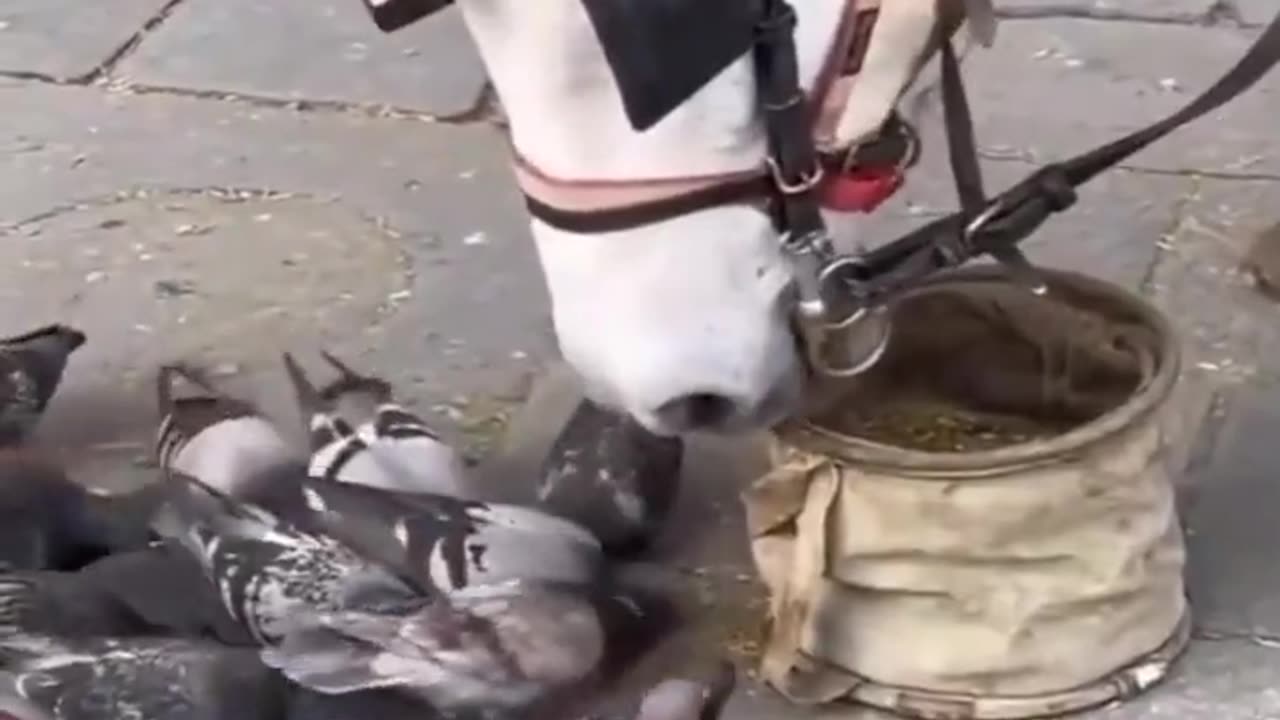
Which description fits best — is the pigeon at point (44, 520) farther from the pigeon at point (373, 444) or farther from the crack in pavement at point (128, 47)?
the crack in pavement at point (128, 47)

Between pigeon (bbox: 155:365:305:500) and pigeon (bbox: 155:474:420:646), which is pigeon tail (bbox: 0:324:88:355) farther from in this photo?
pigeon (bbox: 155:474:420:646)

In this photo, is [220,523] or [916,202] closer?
[220,523]

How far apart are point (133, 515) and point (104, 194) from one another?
2.43 ft

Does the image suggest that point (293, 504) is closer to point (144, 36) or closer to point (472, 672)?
point (472, 672)

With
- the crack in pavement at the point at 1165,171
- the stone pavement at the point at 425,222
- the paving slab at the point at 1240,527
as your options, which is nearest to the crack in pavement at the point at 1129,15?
the stone pavement at the point at 425,222

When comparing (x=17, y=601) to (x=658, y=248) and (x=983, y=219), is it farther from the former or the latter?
(x=983, y=219)

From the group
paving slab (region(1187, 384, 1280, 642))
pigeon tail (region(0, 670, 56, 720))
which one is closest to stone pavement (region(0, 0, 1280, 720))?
paving slab (region(1187, 384, 1280, 642))

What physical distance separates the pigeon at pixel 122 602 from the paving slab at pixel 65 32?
46.6 inches

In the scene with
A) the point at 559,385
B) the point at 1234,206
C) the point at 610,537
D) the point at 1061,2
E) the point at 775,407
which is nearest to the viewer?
the point at 775,407

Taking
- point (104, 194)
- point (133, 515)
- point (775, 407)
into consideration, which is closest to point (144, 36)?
point (104, 194)

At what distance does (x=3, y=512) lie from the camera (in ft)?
5.16

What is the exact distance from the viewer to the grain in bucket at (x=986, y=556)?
4.48 feet

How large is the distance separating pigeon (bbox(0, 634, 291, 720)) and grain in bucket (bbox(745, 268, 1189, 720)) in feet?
1.10

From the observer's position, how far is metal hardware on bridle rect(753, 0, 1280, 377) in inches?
44.8
